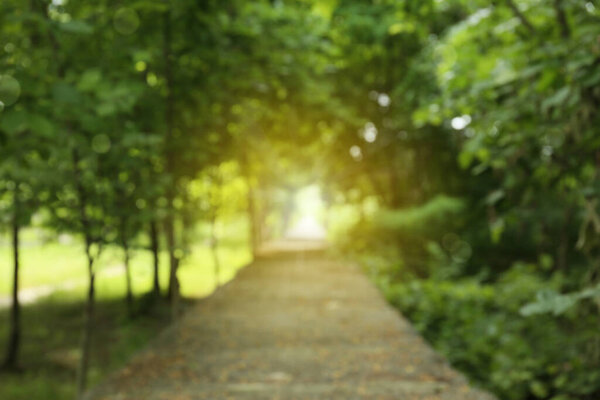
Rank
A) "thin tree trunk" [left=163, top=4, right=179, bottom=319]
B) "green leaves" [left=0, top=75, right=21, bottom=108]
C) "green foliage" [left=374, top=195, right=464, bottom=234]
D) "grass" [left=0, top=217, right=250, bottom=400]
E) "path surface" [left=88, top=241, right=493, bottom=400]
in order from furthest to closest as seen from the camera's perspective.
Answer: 1. "green foliage" [left=374, top=195, right=464, bottom=234]
2. "grass" [left=0, top=217, right=250, bottom=400]
3. "thin tree trunk" [left=163, top=4, right=179, bottom=319]
4. "path surface" [left=88, top=241, right=493, bottom=400]
5. "green leaves" [left=0, top=75, right=21, bottom=108]

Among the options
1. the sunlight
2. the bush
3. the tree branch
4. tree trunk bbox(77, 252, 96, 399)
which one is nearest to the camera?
the tree branch

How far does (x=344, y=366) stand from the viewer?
5.55 metres

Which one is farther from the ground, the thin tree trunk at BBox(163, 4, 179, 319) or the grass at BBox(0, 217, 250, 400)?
the thin tree trunk at BBox(163, 4, 179, 319)

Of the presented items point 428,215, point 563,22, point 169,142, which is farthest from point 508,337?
point 428,215

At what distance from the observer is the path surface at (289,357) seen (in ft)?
15.4

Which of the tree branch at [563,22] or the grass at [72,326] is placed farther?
the grass at [72,326]

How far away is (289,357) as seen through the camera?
19.6ft

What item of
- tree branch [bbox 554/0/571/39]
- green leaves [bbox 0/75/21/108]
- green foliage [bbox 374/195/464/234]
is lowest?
green foliage [bbox 374/195/464/234]

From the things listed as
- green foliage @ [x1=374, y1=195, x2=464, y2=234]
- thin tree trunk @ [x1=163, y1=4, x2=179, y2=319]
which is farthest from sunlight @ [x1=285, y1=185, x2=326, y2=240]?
thin tree trunk @ [x1=163, y1=4, x2=179, y2=319]

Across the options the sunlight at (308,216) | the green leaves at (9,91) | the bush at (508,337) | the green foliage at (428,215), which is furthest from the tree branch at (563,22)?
the sunlight at (308,216)

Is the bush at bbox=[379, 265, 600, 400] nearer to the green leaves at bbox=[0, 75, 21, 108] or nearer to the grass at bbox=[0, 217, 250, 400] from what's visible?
the grass at bbox=[0, 217, 250, 400]

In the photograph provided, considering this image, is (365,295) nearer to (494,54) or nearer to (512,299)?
(512,299)

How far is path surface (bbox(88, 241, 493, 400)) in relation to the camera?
4.70 meters

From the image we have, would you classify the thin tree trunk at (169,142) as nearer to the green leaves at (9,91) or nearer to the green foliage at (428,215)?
the green leaves at (9,91)
